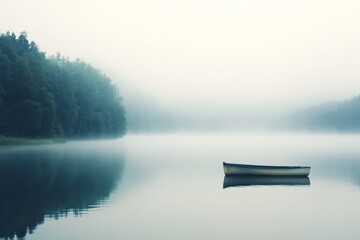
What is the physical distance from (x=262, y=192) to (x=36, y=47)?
122 metres

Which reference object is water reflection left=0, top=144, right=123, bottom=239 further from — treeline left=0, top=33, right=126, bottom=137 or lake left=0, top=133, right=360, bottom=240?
treeline left=0, top=33, right=126, bottom=137

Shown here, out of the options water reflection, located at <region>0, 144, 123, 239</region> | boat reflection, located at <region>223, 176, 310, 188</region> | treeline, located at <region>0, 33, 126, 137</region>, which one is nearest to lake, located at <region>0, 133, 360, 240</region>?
water reflection, located at <region>0, 144, 123, 239</region>

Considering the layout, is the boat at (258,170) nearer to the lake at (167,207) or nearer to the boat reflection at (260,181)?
the boat reflection at (260,181)

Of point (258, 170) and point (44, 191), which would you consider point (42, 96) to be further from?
point (44, 191)

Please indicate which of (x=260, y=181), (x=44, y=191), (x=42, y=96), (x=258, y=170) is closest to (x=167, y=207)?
(x=44, y=191)

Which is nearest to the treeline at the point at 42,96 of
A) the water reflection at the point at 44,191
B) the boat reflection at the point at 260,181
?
the water reflection at the point at 44,191

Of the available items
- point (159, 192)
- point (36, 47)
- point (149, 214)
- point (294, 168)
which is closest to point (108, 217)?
point (149, 214)

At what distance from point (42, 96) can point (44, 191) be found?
3215 inches

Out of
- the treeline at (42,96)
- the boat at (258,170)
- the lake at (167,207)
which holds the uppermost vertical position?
the treeline at (42,96)

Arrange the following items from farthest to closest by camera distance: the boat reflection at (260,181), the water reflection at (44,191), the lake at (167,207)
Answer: the boat reflection at (260,181) → the water reflection at (44,191) → the lake at (167,207)

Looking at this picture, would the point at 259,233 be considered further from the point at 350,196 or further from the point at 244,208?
the point at 350,196

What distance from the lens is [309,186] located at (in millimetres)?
53250

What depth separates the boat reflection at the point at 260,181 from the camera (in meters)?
54.2

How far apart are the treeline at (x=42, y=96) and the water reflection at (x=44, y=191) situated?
4530cm
